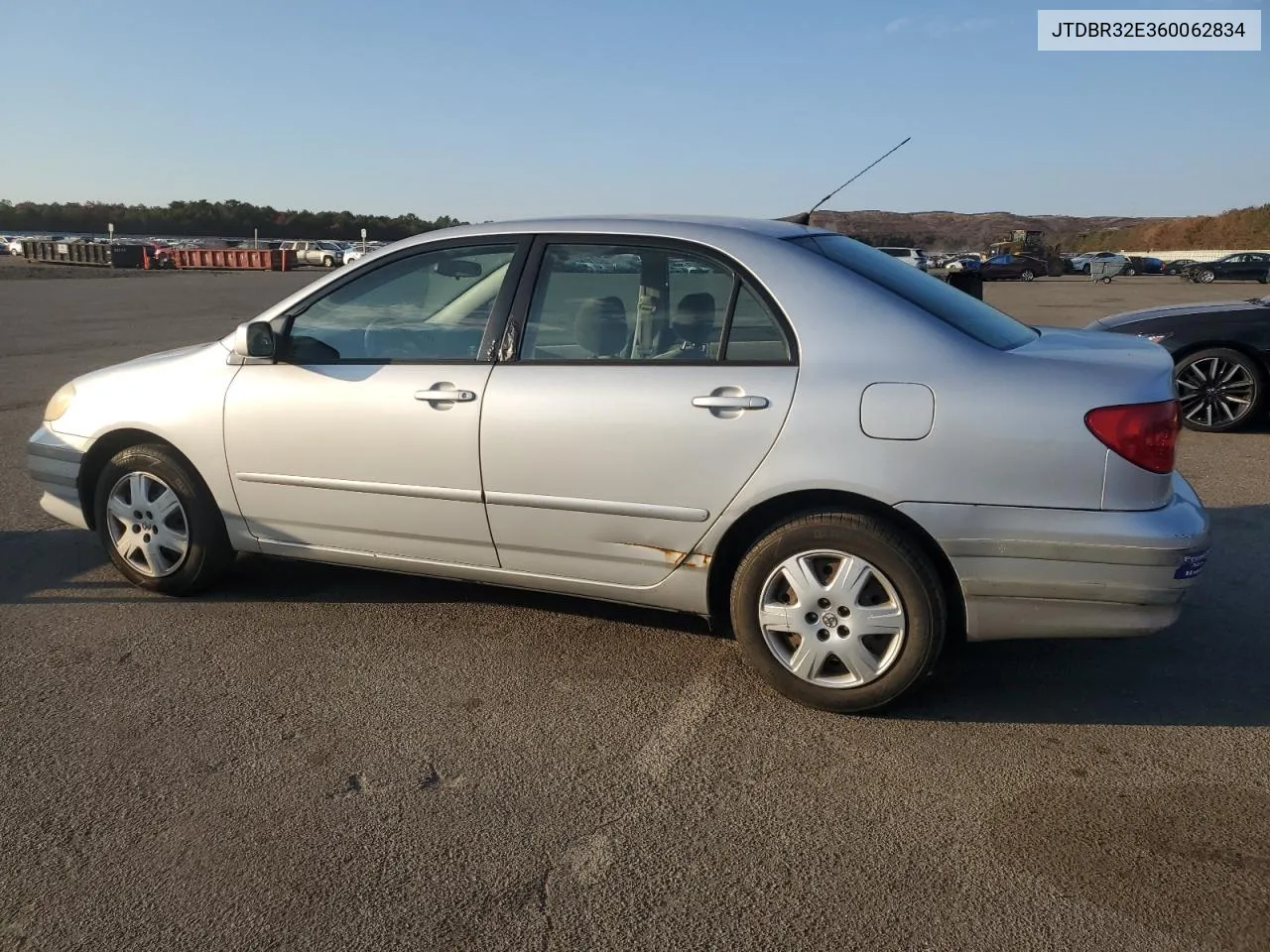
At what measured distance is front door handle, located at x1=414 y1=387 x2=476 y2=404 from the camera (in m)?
3.94

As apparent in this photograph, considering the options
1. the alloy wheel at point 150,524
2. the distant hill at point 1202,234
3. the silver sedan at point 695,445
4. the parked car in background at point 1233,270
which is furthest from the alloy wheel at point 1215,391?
the distant hill at point 1202,234

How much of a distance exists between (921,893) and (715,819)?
598 millimetres

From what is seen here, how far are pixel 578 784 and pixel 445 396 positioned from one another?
1.57m

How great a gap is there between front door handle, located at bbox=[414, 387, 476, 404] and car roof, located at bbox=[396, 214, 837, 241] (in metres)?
0.69

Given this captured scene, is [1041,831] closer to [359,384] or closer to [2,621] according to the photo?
[359,384]

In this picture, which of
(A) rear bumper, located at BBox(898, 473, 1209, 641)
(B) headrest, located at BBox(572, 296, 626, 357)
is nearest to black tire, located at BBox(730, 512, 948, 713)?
(A) rear bumper, located at BBox(898, 473, 1209, 641)

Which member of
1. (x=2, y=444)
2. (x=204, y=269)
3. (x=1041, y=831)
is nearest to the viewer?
(x=1041, y=831)

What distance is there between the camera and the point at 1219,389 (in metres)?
8.49

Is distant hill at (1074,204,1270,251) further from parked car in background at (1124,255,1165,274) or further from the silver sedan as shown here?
the silver sedan

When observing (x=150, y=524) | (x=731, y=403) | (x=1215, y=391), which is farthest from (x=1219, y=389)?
(x=150, y=524)

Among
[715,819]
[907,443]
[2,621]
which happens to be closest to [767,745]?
[715,819]

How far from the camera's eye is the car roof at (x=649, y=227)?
3.87 m

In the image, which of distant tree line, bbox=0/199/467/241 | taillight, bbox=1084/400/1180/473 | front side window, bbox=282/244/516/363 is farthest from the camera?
distant tree line, bbox=0/199/467/241

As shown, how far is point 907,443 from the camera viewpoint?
3.36m
